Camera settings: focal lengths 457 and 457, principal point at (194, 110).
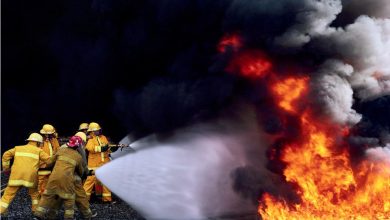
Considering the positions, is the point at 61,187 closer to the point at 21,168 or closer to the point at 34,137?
the point at 21,168

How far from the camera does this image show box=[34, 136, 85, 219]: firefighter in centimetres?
886

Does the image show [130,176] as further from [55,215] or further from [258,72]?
[258,72]

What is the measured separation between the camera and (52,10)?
52.0 feet

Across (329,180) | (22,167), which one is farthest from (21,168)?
(329,180)

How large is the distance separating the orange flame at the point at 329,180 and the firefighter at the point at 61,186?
4.10m

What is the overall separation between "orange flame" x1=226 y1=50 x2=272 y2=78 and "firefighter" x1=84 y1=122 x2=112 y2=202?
378 centimetres

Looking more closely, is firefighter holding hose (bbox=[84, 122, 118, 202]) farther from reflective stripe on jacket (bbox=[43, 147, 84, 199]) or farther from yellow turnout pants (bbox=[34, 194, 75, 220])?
yellow turnout pants (bbox=[34, 194, 75, 220])

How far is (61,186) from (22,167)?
4.02 feet

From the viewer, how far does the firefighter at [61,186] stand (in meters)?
8.86

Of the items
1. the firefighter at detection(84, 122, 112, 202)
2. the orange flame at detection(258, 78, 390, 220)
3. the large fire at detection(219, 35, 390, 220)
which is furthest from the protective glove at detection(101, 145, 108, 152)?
the orange flame at detection(258, 78, 390, 220)

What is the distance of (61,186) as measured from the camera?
886 cm

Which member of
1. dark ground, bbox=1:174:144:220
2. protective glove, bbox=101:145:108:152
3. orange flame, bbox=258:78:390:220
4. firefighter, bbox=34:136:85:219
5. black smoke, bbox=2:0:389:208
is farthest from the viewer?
protective glove, bbox=101:145:108:152

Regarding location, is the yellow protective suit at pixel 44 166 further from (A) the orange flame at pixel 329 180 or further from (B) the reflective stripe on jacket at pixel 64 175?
(A) the orange flame at pixel 329 180

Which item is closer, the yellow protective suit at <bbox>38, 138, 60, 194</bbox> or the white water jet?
the white water jet
